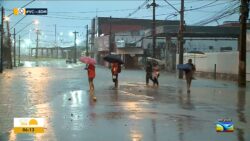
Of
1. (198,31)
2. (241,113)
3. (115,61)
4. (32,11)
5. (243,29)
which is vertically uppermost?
(32,11)

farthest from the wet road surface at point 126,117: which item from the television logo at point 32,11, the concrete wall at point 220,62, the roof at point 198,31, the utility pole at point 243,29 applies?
the roof at point 198,31

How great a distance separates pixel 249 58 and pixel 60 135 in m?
27.4

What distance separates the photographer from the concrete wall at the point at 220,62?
3909cm

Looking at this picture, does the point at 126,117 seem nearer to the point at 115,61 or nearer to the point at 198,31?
the point at 115,61

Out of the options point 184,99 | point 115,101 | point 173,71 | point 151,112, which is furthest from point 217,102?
point 173,71

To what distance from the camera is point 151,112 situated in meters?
15.7

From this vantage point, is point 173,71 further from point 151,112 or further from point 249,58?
point 151,112

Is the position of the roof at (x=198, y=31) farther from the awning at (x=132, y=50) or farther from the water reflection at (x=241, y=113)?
the water reflection at (x=241, y=113)

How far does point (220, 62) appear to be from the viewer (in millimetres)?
42094

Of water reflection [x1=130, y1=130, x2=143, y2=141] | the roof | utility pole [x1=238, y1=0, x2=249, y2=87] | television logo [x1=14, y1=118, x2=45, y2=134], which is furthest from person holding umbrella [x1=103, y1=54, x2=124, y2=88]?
the roof

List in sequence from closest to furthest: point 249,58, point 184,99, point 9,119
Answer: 1. point 9,119
2. point 184,99
3. point 249,58


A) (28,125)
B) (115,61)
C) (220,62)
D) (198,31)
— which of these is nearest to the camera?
(28,125)

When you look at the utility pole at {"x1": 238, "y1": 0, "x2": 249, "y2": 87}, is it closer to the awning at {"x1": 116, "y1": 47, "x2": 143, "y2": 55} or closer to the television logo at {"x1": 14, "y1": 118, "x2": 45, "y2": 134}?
the television logo at {"x1": 14, "y1": 118, "x2": 45, "y2": 134}

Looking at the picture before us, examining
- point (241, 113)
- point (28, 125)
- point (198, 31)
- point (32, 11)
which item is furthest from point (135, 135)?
point (198, 31)
